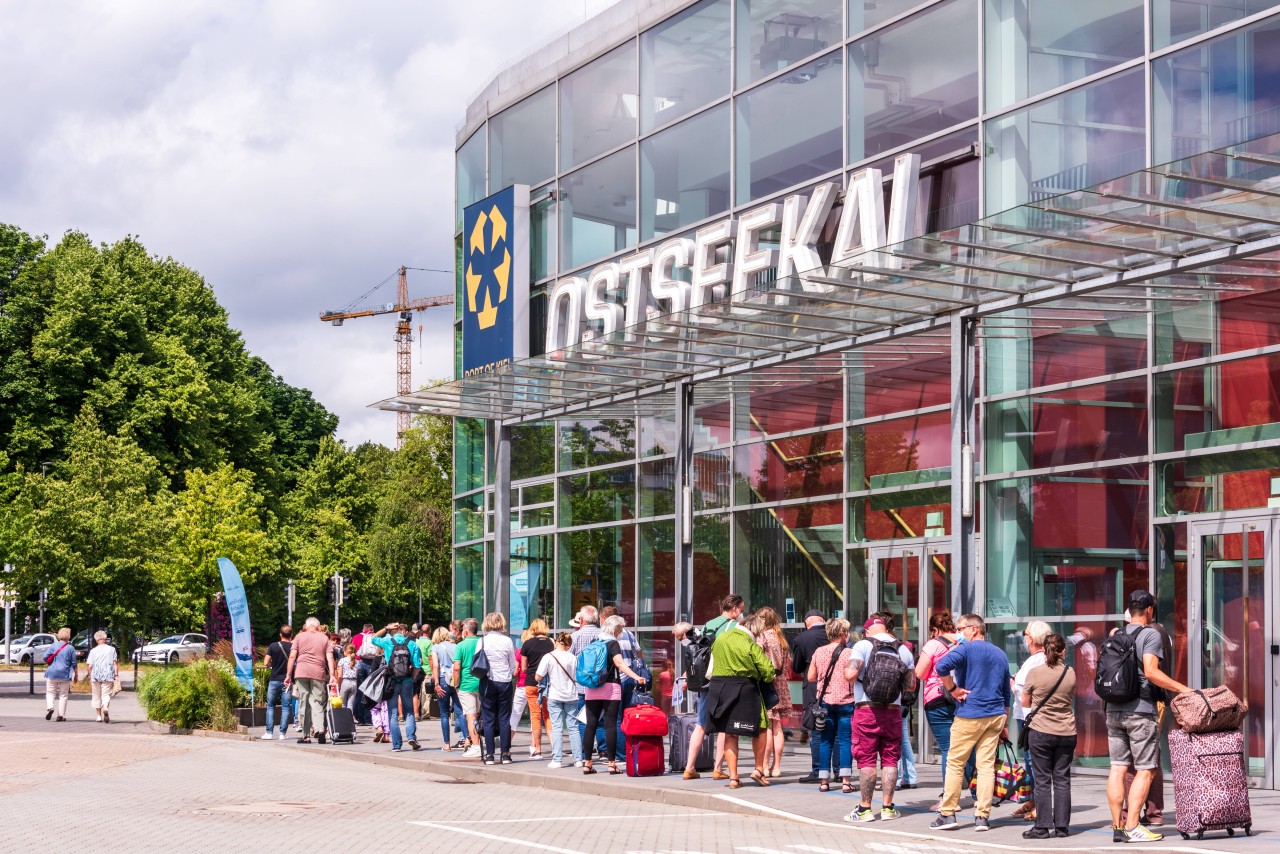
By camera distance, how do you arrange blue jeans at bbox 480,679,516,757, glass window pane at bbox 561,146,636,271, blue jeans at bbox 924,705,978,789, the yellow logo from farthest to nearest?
1. the yellow logo
2. glass window pane at bbox 561,146,636,271
3. blue jeans at bbox 480,679,516,757
4. blue jeans at bbox 924,705,978,789

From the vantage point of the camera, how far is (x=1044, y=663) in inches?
476

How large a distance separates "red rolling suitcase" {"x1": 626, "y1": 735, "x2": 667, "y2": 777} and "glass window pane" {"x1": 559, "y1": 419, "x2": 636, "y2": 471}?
8.28m

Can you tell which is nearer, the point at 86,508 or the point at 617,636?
the point at 617,636

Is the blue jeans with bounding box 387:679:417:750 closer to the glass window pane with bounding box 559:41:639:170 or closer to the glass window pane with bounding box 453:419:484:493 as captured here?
the glass window pane with bounding box 453:419:484:493

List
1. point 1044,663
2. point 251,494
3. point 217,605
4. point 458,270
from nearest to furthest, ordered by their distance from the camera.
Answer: point 1044,663, point 458,270, point 217,605, point 251,494

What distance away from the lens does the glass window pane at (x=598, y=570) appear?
79.6ft

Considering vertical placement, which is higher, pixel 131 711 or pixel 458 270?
pixel 458 270

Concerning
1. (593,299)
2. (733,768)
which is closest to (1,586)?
(593,299)

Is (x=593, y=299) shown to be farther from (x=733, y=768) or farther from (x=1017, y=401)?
(x=733, y=768)

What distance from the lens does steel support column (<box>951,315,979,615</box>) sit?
15.7 metres

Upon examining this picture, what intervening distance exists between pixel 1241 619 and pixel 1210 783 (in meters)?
4.11

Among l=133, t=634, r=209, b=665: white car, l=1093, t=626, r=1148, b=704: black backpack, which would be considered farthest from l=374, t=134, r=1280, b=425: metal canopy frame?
l=133, t=634, r=209, b=665: white car

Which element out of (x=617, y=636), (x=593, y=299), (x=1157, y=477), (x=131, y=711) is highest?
(x=593, y=299)

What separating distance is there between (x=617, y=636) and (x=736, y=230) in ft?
19.8
